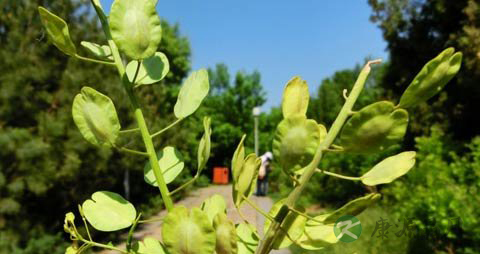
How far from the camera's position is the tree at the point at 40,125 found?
3.25 m

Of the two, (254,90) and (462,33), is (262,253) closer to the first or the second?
(462,33)

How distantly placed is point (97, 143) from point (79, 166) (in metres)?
3.86

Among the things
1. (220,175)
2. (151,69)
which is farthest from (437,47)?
(220,175)

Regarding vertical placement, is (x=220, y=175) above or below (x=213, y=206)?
below

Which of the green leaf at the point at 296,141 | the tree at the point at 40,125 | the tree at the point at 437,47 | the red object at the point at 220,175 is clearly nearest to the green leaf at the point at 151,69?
the green leaf at the point at 296,141

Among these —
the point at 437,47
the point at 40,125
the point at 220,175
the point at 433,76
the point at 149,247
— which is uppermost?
the point at 437,47

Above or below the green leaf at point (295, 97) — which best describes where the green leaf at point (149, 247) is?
below

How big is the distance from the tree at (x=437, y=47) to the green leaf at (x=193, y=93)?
4.19 meters

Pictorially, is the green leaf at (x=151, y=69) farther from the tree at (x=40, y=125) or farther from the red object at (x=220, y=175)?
the red object at (x=220, y=175)

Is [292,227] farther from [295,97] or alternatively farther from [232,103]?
[232,103]

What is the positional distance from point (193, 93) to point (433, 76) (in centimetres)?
14

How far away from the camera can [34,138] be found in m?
3.44

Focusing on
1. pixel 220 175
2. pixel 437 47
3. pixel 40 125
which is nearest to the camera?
pixel 40 125

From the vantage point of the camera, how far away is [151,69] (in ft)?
0.95
